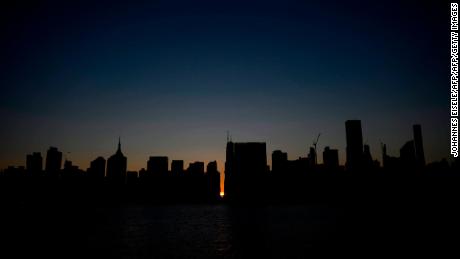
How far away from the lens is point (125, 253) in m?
60.3

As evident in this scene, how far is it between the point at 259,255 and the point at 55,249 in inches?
1605

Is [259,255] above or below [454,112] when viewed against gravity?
below

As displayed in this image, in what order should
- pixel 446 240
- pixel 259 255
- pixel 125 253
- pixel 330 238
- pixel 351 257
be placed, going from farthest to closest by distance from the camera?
pixel 330 238 < pixel 446 240 < pixel 125 253 < pixel 259 255 < pixel 351 257

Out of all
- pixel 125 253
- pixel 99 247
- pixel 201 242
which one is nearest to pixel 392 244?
pixel 201 242

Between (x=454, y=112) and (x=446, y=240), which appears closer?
(x=454, y=112)

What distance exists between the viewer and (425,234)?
75.8 meters

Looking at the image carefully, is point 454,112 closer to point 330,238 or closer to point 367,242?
point 367,242

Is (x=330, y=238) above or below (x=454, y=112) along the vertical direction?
below

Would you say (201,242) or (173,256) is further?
(201,242)

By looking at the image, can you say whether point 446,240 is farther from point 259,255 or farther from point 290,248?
point 259,255

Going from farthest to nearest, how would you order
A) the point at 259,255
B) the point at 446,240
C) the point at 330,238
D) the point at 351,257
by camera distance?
the point at 330,238, the point at 446,240, the point at 259,255, the point at 351,257

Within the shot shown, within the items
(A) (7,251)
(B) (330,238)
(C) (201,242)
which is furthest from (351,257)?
(A) (7,251)

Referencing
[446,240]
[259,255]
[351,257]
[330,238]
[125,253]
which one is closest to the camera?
[351,257]

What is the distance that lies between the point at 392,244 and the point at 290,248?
20.0 m
